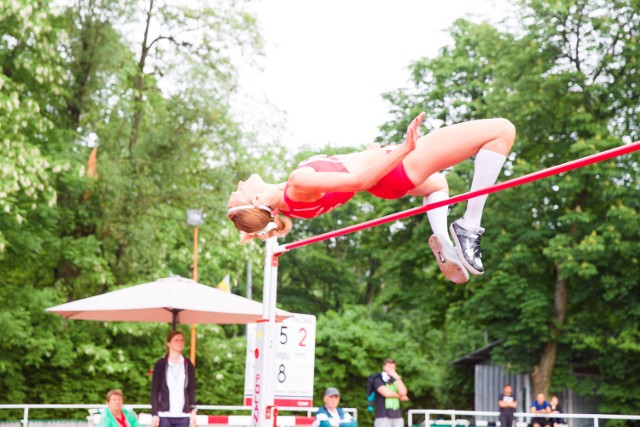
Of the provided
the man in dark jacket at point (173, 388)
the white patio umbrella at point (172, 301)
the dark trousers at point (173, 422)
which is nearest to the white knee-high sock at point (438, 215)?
the man in dark jacket at point (173, 388)

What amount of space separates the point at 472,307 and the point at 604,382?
3567 millimetres

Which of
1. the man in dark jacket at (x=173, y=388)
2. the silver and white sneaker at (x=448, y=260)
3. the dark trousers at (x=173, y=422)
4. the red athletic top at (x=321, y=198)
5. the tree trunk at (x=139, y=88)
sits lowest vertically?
the dark trousers at (x=173, y=422)

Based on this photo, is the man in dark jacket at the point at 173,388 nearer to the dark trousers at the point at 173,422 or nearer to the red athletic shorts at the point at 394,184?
the dark trousers at the point at 173,422

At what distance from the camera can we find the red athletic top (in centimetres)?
432

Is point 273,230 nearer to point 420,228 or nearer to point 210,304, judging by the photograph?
point 210,304

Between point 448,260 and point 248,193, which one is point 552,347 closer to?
point 448,260

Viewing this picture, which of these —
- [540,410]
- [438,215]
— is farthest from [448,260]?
[540,410]

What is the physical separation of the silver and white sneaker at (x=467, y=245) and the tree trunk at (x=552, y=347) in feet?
57.7

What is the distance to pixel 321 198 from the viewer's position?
14.5ft

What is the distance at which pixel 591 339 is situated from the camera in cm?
2078

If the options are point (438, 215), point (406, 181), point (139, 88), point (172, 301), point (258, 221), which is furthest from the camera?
point (139, 88)

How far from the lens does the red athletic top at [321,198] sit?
4324 millimetres

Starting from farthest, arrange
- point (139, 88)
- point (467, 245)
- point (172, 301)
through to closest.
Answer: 1. point (139, 88)
2. point (172, 301)
3. point (467, 245)

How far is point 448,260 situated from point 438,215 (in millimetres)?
298
